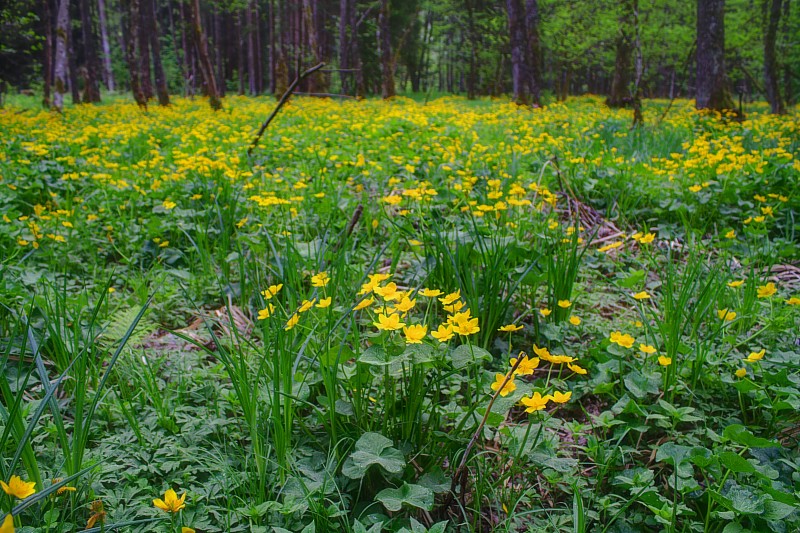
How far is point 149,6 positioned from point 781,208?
774 inches

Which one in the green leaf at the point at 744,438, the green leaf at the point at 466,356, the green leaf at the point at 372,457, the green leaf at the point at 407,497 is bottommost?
the green leaf at the point at 407,497

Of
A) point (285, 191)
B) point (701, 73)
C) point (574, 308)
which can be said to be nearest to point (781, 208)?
point (574, 308)

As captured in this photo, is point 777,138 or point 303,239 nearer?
point 303,239

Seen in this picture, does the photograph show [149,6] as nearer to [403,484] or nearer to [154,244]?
[154,244]

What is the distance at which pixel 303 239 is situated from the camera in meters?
3.07

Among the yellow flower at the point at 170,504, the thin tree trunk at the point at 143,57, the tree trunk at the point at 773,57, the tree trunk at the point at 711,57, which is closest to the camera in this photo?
the yellow flower at the point at 170,504

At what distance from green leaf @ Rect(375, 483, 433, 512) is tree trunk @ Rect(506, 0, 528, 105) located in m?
14.3

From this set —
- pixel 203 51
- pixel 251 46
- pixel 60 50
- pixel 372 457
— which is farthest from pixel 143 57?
pixel 372 457

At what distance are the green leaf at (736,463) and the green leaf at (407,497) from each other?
73cm

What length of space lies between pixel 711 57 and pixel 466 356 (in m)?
10.6

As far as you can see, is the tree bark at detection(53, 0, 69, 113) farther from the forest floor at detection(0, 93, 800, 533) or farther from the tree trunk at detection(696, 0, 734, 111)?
the tree trunk at detection(696, 0, 734, 111)

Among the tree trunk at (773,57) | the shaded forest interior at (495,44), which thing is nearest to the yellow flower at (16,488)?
the shaded forest interior at (495,44)

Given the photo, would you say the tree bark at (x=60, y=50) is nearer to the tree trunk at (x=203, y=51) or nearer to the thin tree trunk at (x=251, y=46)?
the tree trunk at (x=203, y=51)

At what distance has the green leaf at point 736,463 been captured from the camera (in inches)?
48.3
